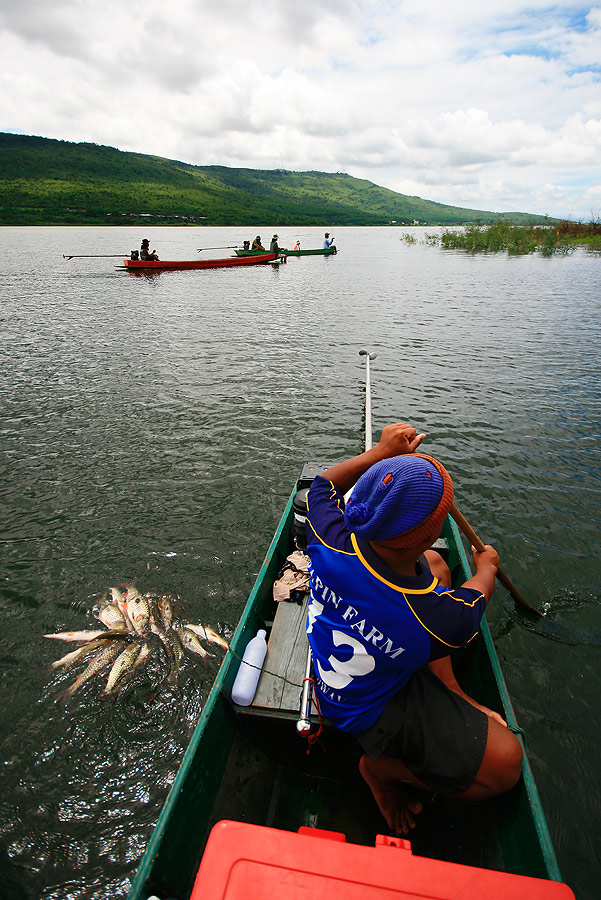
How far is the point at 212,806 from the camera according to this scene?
2.96 m

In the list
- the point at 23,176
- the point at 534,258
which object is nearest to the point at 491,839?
the point at 534,258

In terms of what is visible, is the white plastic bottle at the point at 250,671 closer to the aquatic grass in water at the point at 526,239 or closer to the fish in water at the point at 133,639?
the fish in water at the point at 133,639

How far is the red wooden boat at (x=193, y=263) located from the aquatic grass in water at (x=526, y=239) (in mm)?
26542

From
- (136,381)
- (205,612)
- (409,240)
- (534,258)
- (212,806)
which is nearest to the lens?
(212,806)

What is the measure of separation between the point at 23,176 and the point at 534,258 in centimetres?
17505

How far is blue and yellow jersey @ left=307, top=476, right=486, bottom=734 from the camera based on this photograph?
7.54 ft

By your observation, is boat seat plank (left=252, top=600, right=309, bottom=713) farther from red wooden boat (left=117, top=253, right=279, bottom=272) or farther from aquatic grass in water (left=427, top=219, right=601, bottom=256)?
aquatic grass in water (left=427, top=219, right=601, bottom=256)

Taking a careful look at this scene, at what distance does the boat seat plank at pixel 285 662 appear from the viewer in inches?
139

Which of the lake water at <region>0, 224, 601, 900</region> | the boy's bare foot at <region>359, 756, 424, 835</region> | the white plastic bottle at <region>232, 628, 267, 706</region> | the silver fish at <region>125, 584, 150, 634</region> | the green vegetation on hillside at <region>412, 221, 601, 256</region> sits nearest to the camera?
the boy's bare foot at <region>359, 756, 424, 835</region>

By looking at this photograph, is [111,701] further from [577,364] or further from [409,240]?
[409,240]

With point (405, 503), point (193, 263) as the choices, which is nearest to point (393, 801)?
point (405, 503)

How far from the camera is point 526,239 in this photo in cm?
4816

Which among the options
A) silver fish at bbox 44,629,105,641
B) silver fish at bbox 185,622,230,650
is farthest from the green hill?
silver fish at bbox 185,622,230,650

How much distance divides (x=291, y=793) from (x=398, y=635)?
2.25 m
